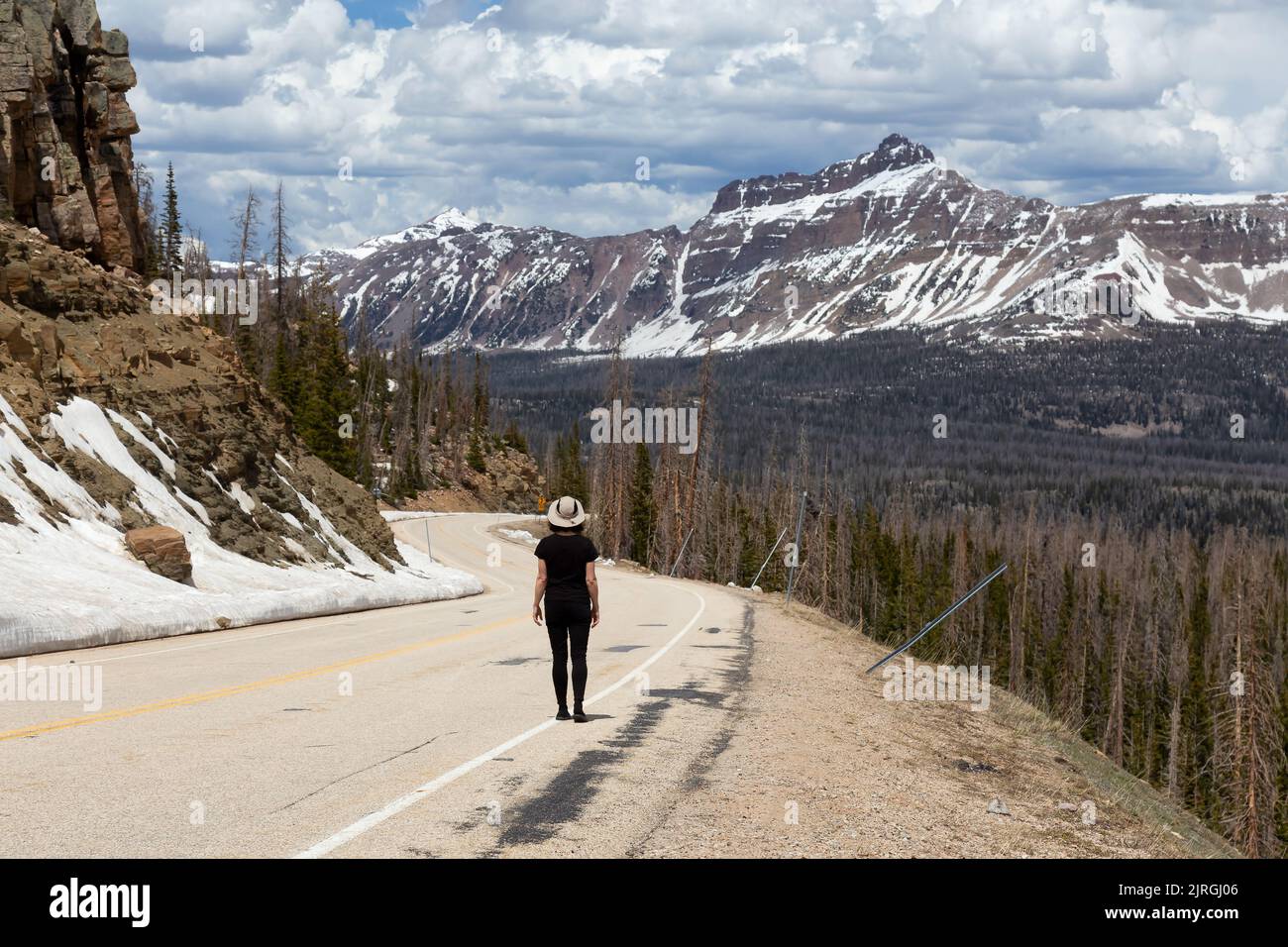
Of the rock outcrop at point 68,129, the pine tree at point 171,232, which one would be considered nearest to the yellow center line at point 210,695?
the rock outcrop at point 68,129

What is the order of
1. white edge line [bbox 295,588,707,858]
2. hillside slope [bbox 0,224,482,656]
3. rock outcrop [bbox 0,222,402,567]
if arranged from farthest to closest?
rock outcrop [bbox 0,222,402,567] < hillside slope [bbox 0,224,482,656] < white edge line [bbox 295,588,707,858]

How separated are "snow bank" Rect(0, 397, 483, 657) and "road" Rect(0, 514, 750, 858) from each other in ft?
2.06

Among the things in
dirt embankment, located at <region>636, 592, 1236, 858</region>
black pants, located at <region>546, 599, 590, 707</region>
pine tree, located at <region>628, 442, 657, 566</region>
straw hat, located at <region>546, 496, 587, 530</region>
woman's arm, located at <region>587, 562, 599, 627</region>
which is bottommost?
pine tree, located at <region>628, 442, 657, 566</region>

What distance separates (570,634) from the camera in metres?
11.6

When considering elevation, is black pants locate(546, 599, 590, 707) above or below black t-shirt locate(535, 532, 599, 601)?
below

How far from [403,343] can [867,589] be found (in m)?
68.4

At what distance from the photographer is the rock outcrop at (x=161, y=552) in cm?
2194

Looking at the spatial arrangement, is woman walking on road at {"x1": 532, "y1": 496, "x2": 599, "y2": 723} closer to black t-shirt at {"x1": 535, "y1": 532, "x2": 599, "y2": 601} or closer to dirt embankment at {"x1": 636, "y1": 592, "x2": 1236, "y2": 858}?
black t-shirt at {"x1": 535, "y1": 532, "x2": 599, "y2": 601}

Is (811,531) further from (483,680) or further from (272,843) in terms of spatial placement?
(272,843)

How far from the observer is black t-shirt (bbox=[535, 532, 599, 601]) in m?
11.3

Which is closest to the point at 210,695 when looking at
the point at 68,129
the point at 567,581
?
the point at 567,581

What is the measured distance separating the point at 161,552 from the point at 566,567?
13.1 metres

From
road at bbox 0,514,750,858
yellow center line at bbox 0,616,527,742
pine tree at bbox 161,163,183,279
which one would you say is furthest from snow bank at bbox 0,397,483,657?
pine tree at bbox 161,163,183,279
